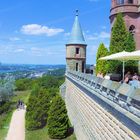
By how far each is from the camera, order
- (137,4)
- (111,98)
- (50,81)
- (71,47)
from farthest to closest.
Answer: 1. (50,81)
2. (71,47)
3. (137,4)
4. (111,98)

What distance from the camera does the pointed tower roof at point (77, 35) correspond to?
150 ft

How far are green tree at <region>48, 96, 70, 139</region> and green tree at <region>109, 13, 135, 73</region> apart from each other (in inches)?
222

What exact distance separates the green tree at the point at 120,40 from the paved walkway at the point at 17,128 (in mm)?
11059

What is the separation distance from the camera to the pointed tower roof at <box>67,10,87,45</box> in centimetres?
4566

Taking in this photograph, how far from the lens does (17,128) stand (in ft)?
124

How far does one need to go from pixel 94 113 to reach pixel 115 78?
282 inches

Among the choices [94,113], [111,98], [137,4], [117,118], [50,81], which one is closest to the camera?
[117,118]

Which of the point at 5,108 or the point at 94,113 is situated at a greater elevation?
the point at 94,113

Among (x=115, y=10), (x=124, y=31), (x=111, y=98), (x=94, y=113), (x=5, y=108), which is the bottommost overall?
(x=5, y=108)

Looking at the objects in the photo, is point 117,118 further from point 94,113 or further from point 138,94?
point 94,113

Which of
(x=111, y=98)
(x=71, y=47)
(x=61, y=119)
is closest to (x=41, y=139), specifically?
(x=61, y=119)

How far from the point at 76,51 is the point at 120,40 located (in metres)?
14.8

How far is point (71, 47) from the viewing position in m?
45.5

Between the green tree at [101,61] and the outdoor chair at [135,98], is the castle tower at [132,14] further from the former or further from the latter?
the outdoor chair at [135,98]
